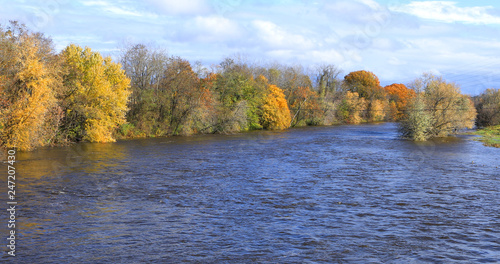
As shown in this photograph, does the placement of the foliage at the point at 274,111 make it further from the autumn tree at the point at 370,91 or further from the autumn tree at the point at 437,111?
the autumn tree at the point at 370,91

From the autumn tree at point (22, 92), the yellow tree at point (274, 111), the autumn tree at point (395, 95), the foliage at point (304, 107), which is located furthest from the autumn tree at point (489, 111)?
the autumn tree at point (22, 92)

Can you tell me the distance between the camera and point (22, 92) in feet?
128

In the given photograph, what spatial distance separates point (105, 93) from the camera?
160ft

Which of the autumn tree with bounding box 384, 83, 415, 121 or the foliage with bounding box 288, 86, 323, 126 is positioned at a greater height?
the autumn tree with bounding box 384, 83, 415, 121

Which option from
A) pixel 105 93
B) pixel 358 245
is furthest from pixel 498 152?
pixel 105 93

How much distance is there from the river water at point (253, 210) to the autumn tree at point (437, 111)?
75.2 feet

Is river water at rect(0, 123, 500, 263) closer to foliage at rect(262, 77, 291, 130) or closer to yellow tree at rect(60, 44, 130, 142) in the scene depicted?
yellow tree at rect(60, 44, 130, 142)

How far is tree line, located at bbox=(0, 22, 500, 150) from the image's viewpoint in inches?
1539

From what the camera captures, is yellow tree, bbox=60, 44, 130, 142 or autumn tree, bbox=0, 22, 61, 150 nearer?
autumn tree, bbox=0, 22, 61, 150

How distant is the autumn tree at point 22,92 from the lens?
123 ft

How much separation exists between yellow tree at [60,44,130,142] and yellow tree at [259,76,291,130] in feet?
117

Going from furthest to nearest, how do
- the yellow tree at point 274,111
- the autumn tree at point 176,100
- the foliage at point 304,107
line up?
the foliage at point 304,107
the yellow tree at point 274,111
the autumn tree at point 176,100

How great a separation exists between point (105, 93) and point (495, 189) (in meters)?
40.9

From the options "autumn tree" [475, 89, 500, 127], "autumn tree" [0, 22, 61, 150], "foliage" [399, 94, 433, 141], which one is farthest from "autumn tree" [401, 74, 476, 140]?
"autumn tree" [0, 22, 61, 150]
